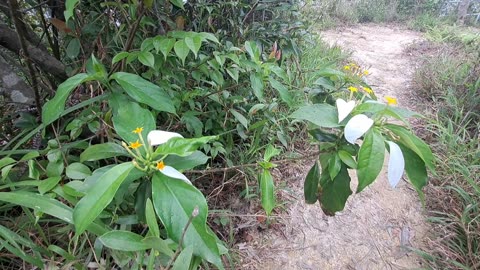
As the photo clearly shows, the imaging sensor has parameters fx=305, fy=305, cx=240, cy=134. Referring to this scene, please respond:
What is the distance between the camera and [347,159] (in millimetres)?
771

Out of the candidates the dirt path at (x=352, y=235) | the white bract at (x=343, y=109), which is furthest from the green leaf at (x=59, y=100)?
the dirt path at (x=352, y=235)

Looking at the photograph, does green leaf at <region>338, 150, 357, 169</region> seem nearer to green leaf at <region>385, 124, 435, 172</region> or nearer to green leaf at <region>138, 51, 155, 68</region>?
green leaf at <region>385, 124, 435, 172</region>

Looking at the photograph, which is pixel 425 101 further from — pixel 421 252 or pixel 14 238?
pixel 14 238

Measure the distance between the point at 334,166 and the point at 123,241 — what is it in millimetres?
571

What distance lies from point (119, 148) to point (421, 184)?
0.74 meters

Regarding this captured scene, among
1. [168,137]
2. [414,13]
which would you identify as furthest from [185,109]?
[414,13]

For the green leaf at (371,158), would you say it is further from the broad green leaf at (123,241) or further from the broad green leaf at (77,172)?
Result: the broad green leaf at (77,172)

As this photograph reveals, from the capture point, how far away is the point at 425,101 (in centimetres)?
293

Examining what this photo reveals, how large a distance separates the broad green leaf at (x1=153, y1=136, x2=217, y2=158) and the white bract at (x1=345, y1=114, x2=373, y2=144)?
291mm

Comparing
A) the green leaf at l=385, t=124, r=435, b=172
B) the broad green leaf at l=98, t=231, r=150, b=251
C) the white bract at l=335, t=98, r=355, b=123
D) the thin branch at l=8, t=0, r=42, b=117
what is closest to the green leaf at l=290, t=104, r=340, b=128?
the white bract at l=335, t=98, r=355, b=123

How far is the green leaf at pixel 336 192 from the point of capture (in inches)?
33.5

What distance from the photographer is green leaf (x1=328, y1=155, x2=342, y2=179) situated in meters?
0.78

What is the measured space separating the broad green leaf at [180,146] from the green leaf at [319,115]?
0.76ft

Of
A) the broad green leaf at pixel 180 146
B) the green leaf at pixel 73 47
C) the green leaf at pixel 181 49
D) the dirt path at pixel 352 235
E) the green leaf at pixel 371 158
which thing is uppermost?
the green leaf at pixel 181 49
